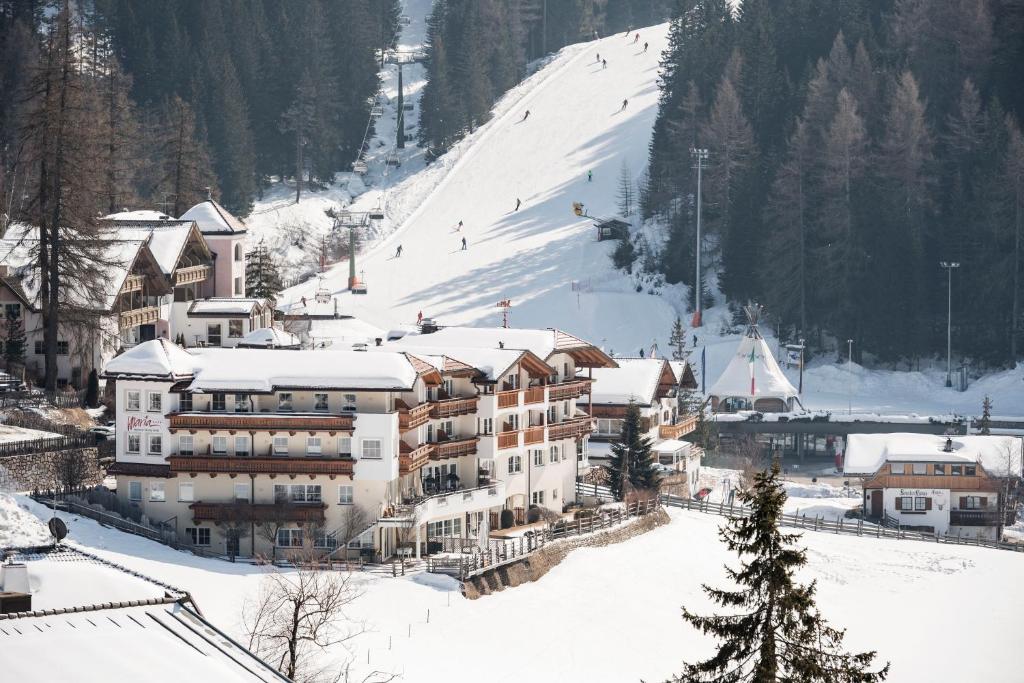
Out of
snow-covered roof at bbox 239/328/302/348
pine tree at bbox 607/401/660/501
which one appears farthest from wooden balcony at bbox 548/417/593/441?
snow-covered roof at bbox 239/328/302/348

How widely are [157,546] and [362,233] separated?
265 ft

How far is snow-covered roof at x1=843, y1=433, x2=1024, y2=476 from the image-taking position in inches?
3211

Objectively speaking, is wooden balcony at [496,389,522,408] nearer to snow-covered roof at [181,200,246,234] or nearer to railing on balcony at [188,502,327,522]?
railing on balcony at [188,502,327,522]

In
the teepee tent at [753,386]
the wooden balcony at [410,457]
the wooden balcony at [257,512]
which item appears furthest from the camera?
the teepee tent at [753,386]

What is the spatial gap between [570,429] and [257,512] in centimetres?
1467

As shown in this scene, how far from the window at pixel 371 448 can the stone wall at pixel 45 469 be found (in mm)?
8362

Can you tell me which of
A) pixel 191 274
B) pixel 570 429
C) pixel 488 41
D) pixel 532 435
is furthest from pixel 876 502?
pixel 488 41

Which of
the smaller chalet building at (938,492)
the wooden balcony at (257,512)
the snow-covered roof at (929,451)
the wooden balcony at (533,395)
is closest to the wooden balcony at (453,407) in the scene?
the wooden balcony at (533,395)

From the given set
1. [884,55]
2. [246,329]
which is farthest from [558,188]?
[246,329]

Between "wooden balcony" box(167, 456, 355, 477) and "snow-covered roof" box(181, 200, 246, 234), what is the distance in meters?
32.5

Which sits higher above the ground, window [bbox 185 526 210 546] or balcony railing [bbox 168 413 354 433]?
balcony railing [bbox 168 413 354 433]

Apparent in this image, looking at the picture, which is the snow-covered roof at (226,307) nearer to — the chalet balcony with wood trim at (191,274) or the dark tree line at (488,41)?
the chalet balcony with wood trim at (191,274)

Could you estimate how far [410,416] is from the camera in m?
63.1

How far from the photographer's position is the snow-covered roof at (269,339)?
76000 mm
